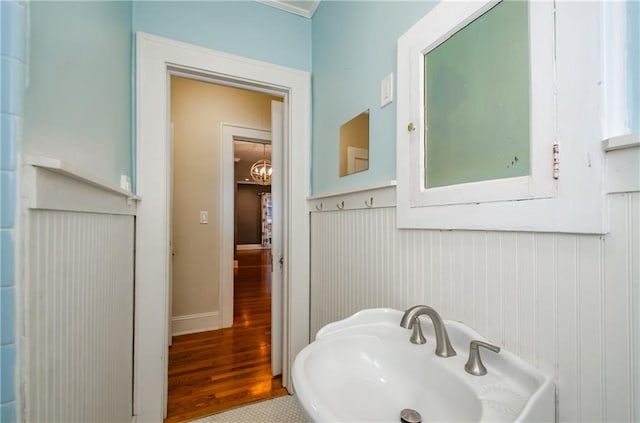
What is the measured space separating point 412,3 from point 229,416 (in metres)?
2.12

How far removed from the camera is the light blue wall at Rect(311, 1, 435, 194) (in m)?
1.08

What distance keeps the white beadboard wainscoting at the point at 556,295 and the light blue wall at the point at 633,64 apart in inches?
5.6

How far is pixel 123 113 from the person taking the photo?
1233 millimetres

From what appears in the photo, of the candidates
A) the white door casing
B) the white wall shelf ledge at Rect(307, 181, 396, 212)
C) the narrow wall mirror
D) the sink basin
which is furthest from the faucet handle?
the white door casing

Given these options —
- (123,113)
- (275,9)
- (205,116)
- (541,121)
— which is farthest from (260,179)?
(541,121)

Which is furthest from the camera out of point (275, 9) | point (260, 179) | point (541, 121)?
point (260, 179)

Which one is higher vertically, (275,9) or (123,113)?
(275,9)

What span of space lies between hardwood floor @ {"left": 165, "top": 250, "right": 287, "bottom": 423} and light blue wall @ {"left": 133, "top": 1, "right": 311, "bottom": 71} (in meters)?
2.11

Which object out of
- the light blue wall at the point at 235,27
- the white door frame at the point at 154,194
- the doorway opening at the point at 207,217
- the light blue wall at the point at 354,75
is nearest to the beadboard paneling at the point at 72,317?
the white door frame at the point at 154,194

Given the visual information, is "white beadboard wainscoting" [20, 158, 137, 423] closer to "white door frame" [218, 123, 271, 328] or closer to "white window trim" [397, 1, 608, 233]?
"white window trim" [397, 1, 608, 233]

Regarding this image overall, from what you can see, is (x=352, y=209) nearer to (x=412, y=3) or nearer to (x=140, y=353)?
(x=412, y=3)

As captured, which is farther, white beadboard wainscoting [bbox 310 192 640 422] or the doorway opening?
the doorway opening

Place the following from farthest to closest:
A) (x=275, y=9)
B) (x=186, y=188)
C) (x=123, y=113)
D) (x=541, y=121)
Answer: (x=186, y=188)
(x=275, y=9)
(x=123, y=113)
(x=541, y=121)

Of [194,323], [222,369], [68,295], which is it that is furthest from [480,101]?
[194,323]
